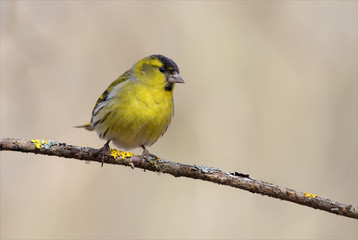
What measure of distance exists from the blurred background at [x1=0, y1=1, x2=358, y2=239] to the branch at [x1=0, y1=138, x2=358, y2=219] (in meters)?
1.96

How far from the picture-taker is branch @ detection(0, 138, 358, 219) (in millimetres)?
3327

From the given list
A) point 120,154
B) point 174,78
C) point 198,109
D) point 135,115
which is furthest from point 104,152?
point 198,109

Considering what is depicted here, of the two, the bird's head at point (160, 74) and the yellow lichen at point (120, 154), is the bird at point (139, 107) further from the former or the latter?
the yellow lichen at point (120, 154)

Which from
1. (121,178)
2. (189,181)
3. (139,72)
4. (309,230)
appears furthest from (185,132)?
(309,230)

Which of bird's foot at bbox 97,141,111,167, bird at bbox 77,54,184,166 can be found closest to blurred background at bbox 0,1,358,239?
bird at bbox 77,54,184,166

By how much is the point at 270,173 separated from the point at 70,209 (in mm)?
2489

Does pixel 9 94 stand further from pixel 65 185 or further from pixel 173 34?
pixel 173 34

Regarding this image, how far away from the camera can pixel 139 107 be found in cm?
443

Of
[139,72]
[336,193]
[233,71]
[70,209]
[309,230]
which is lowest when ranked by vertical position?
[70,209]

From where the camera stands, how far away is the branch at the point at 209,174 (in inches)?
Result: 131

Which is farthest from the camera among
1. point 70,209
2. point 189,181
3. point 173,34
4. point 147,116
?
point 173,34

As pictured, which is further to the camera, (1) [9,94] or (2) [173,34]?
Answer: (2) [173,34]

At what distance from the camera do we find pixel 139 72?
488cm

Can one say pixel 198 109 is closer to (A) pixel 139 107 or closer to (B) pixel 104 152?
(A) pixel 139 107
